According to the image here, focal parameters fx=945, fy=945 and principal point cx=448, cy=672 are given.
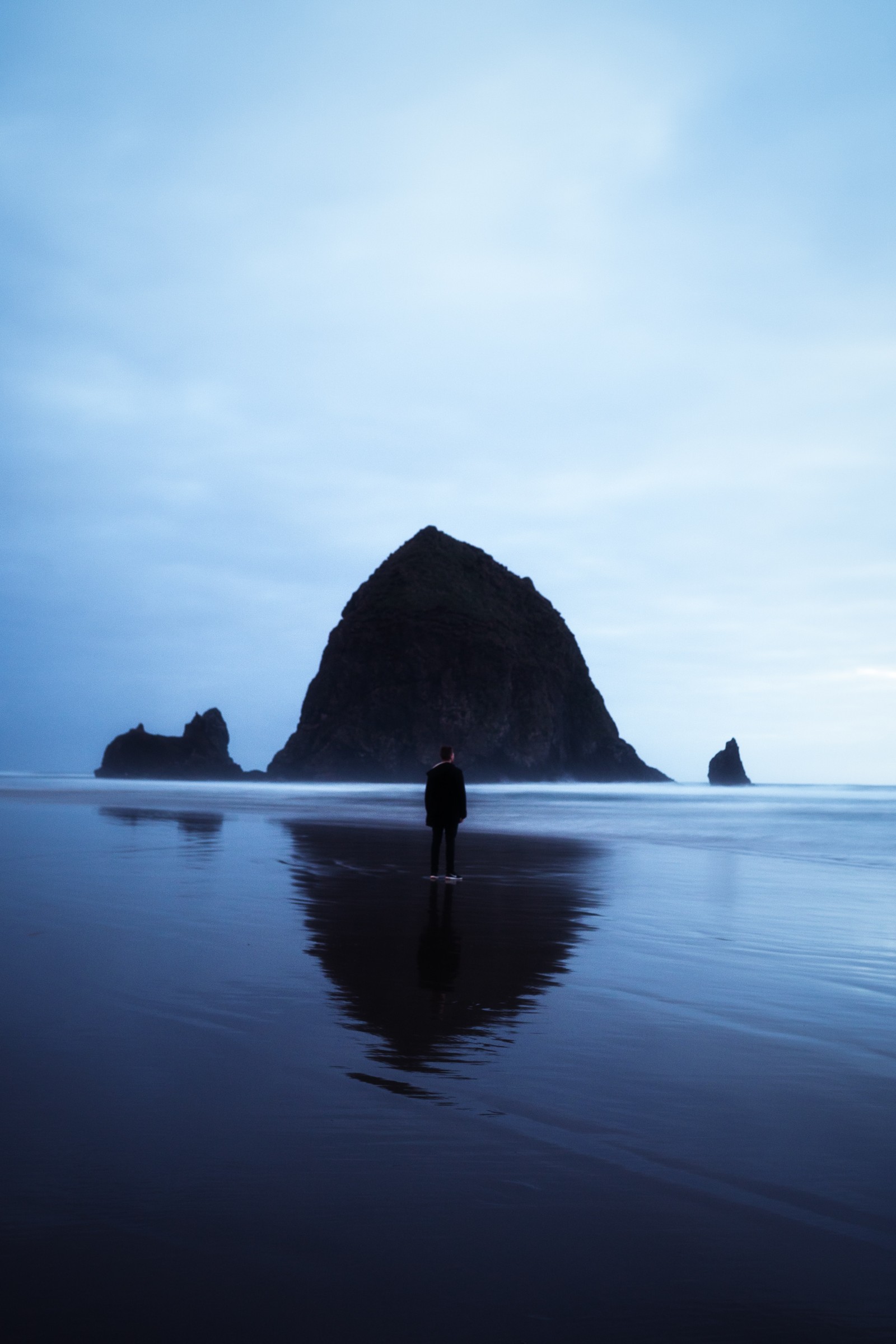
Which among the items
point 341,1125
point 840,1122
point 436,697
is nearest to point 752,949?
point 840,1122

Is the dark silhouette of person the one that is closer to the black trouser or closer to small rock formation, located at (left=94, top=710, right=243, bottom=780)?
the black trouser

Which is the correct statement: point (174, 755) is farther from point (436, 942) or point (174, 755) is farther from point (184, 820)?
point (436, 942)

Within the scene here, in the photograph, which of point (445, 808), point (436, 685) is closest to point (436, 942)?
point (445, 808)

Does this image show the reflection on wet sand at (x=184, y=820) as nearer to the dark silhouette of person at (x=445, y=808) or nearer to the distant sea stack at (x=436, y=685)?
the dark silhouette of person at (x=445, y=808)

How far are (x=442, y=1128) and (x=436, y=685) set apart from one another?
136581 millimetres

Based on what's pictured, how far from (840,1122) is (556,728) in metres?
149

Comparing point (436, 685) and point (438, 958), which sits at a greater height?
point (436, 685)

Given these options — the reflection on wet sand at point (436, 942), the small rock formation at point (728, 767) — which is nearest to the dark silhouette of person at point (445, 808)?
the reflection on wet sand at point (436, 942)

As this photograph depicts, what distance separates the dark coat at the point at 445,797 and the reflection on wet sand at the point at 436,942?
102 cm

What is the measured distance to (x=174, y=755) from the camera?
158 meters

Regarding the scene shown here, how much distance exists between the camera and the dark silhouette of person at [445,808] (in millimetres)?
14453

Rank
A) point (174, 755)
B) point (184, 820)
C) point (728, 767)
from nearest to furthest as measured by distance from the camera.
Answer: point (184, 820)
point (174, 755)
point (728, 767)

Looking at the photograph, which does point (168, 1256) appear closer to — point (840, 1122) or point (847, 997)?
point (840, 1122)

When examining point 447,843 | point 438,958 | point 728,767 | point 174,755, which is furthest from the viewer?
point 728,767
